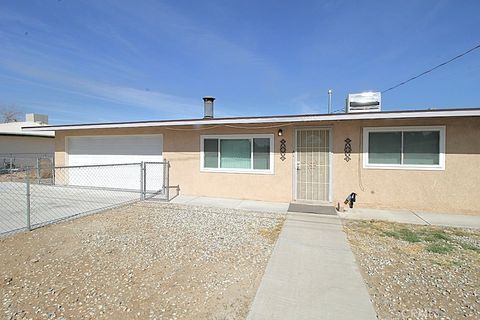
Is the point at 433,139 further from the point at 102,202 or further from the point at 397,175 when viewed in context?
the point at 102,202

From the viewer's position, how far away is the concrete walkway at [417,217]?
6.12m

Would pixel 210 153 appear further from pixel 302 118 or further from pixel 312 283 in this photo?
pixel 312 283

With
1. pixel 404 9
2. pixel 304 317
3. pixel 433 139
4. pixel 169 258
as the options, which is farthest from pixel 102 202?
pixel 404 9

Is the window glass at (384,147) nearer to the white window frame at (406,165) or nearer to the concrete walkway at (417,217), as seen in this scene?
the white window frame at (406,165)

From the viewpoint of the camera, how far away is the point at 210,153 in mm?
9180

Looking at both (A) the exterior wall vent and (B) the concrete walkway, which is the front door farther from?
(A) the exterior wall vent

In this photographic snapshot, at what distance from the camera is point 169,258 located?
4.00 m

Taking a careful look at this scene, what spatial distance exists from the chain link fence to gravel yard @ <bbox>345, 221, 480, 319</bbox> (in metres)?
6.15

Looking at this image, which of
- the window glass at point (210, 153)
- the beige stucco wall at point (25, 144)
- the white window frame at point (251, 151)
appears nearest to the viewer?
the white window frame at point (251, 151)

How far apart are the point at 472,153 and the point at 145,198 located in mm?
9439

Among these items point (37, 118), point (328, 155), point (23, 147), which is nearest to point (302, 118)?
point (328, 155)

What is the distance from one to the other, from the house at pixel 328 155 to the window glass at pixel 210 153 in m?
0.03

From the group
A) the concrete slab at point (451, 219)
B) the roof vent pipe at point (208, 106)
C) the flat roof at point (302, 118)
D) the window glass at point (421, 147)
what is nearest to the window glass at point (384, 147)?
the window glass at point (421, 147)

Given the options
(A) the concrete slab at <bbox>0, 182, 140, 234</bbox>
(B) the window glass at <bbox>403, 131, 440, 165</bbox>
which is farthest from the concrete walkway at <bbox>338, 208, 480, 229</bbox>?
(A) the concrete slab at <bbox>0, 182, 140, 234</bbox>
